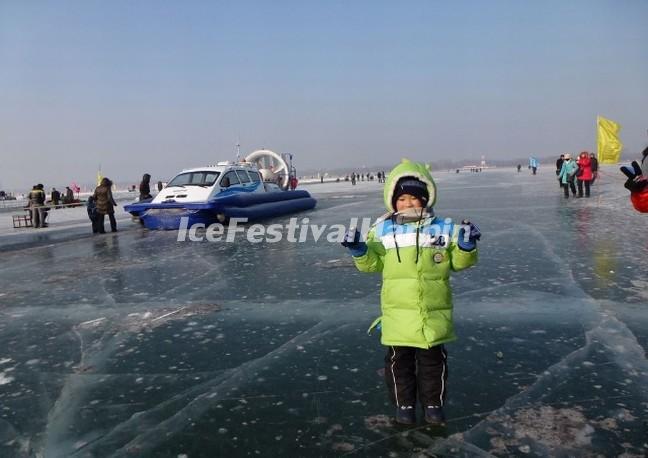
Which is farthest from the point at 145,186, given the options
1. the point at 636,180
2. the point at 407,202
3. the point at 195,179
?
the point at 636,180

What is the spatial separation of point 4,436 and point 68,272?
16.1ft

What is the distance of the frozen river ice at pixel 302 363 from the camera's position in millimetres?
2350

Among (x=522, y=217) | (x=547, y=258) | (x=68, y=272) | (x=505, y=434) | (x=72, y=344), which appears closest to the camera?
(x=505, y=434)

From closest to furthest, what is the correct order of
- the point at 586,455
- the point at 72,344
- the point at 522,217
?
the point at 586,455, the point at 72,344, the point at 522,217

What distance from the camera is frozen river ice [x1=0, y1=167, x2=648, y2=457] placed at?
2.35 meters

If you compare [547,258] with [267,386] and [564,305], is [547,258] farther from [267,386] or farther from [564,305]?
[267,386]

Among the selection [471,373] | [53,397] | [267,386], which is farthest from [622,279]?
[53,397]

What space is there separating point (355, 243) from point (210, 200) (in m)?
9.85

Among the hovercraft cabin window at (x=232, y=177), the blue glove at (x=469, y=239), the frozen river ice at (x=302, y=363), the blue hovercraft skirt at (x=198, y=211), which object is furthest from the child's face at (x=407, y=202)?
the hovercraft cabin window at (x=232, y=177)

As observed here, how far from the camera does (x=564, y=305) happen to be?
4.28 metres

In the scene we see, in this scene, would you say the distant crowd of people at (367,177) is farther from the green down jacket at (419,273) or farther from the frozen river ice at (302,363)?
the green down jacket at (419,273)

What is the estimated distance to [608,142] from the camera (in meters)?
18.2

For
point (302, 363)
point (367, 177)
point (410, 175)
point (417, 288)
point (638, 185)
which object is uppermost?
point (367, 177)

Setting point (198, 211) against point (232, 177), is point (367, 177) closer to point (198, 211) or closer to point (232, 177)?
point (232, 177)
